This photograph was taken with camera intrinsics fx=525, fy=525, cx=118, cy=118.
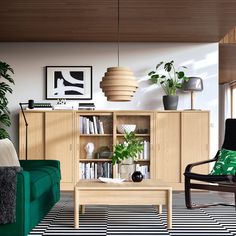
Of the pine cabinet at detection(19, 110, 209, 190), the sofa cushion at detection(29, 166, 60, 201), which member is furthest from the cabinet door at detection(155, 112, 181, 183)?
the sofa cushion at detection(29, 166, 60, 201)

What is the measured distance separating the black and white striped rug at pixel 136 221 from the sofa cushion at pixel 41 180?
12.6 inches

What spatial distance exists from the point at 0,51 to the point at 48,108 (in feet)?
4.23

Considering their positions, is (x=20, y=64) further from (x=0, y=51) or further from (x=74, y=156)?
(x=74, y=156)

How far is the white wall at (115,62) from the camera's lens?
8391 mm

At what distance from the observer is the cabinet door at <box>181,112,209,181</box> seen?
7930 mm

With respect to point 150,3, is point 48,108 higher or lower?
lower

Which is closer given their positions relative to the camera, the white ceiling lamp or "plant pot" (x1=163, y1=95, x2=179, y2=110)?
the white ceiling lamp

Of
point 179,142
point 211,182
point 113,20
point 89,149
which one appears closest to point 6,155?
point 211,182

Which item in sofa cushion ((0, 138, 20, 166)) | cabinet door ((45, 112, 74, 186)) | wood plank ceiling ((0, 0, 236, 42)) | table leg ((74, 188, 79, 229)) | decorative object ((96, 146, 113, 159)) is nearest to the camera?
table leg ((74, 188, 79, 229))

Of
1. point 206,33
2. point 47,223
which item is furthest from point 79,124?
point 47,223

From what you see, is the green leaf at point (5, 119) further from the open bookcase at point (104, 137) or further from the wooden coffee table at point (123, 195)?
the wooden coffee table at point (123, 195)

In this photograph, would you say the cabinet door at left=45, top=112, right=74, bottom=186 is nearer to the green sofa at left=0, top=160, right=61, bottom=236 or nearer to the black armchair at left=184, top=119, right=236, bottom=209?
the green sofa at left=0, top=160, right=61, bottom=236

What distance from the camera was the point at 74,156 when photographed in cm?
792

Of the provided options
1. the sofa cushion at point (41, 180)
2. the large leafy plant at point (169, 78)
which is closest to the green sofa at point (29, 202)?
the sofa cushion at point (41, 180)
